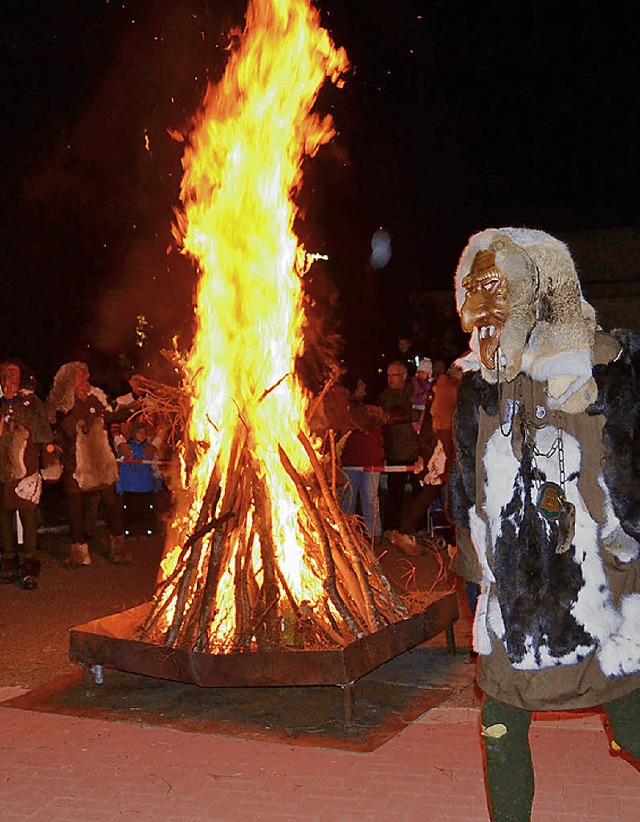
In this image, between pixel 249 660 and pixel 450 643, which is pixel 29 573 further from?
pixel 249 660

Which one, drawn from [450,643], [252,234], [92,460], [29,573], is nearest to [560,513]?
[450,643]

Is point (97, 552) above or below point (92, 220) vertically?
below

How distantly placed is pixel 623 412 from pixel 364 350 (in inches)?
885

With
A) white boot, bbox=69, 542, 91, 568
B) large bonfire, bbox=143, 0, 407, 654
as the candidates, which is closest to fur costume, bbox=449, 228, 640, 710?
large bonfire, bbox=143, 0, 407, 654

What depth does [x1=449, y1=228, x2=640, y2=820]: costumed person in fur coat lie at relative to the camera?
3.31m

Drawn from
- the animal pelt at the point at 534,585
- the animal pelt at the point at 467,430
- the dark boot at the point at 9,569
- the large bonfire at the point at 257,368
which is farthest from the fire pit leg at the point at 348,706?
the dark boot at the point at 9,569

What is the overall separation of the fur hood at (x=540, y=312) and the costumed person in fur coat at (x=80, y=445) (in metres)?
7.51

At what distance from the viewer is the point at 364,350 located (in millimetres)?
25766

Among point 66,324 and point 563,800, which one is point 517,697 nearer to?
point 563,800

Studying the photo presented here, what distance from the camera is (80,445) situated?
10484 mm

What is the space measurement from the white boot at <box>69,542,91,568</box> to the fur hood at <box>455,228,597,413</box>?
25.5 ft

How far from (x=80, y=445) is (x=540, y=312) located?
7.72 metres

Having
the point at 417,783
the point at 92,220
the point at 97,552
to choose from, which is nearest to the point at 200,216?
the point at 417,783

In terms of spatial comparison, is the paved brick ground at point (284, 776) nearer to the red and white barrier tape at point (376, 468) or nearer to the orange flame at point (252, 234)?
the orange flame at point (252, 234)
